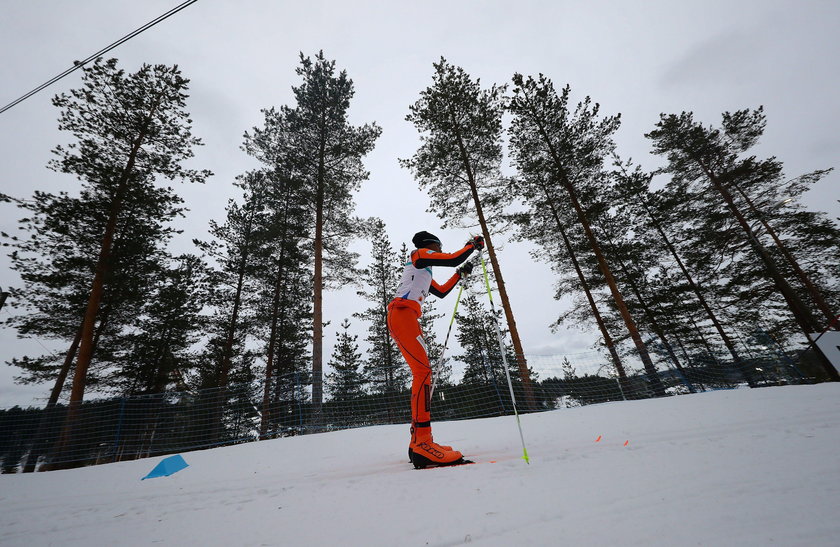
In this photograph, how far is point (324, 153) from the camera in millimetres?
12078

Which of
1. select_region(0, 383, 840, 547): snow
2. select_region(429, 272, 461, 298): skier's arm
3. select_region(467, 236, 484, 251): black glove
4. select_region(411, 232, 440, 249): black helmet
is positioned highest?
select_region(411, 232, 440, 249): black helmet

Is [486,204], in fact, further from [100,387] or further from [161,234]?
[100,387]

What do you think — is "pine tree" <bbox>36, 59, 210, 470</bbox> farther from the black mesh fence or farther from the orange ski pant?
the orange ski pant

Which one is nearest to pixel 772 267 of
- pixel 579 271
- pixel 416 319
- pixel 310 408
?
pixel 579 271

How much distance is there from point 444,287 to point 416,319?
0.79 metres

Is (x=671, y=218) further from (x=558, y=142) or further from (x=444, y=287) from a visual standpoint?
(x=444, y=287)

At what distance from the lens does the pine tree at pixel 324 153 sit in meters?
11.8

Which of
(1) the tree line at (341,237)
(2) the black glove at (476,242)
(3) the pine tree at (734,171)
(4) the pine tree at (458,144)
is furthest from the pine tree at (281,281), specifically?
(3) the pine tree at (734,171)

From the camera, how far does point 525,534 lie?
4.25 feet

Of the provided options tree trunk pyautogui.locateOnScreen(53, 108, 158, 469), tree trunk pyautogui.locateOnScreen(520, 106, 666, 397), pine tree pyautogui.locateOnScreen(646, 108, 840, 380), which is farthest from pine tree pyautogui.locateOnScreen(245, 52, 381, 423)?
pine tree pyautogui.locateOnScreen(646, 108, 840, 380)

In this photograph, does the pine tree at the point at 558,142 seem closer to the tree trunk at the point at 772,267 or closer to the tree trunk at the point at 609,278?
the tree trunk at the point at 609,278

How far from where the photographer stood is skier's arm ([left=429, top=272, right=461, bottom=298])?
3.83 meters

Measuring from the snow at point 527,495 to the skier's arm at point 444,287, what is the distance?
72.5 inches

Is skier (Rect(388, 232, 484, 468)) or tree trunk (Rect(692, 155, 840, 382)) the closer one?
skier (Rect(388, 232, 484, 468))
